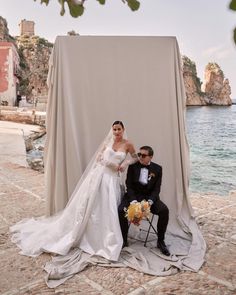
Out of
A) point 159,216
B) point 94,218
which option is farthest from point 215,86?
point 94,218

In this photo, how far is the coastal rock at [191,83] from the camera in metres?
96.6

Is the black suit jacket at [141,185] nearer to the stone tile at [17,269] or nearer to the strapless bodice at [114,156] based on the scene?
the strapless bodice at [114,156]

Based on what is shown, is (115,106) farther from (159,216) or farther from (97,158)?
(159,216)

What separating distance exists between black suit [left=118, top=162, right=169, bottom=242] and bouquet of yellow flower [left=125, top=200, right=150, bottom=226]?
0.78ft

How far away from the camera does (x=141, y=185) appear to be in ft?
15.0

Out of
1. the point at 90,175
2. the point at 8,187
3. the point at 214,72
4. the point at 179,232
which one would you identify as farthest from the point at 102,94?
the point at 214,72

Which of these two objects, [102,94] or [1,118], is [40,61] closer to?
[1,118]

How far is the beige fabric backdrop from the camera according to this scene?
506 centimetres

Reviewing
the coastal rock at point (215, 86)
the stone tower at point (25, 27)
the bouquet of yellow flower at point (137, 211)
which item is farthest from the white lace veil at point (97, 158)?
the coastal rock at point (215, 86)

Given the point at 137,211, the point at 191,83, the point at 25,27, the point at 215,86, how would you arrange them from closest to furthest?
1. the point at 137,211
2. the point at 25,27
3. the point at 191,83
4. the point at 215,86

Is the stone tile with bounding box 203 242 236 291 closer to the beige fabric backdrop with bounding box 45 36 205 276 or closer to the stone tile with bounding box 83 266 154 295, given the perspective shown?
the beige fabric backdrop with bounding box 45 36 205 276

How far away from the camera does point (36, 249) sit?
4.34 m

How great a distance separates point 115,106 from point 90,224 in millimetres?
1827

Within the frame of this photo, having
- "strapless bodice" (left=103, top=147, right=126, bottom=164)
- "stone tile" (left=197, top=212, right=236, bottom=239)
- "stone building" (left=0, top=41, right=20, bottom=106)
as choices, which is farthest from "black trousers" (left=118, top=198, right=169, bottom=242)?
"stone building" (left=0, top=41, right=20, bottom=106)
